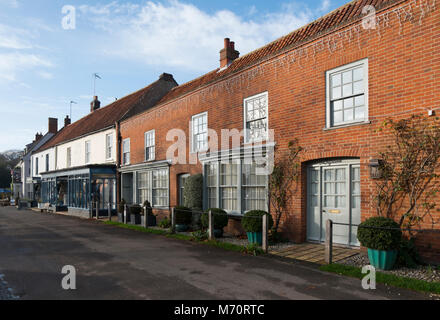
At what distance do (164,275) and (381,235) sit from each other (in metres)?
4.54

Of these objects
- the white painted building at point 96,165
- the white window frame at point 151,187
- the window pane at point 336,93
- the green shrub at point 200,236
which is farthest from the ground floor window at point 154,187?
the window pane at point 336,93

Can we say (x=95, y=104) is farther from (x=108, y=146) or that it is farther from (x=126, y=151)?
(x=126, y=151)

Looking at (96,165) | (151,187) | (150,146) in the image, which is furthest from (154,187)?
(96,165)

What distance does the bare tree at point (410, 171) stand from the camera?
7.18 metres

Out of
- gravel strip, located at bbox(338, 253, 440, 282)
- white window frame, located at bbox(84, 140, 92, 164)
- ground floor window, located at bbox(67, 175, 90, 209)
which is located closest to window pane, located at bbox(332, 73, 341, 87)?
gravel strip, located at bbox(338, 253, 440, 282)

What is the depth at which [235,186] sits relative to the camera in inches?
487

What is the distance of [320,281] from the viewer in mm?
6402

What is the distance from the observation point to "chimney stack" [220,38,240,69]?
51.3 ft

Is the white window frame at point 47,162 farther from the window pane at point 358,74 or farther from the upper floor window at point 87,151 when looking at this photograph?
the window pane at point 358,74

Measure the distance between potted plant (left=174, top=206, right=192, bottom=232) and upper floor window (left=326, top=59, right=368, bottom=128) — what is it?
6753 mm

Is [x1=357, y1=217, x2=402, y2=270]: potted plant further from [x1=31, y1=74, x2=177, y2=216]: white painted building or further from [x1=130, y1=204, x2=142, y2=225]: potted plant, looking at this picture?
[x1=31, y1=74, x2=177, y2=216]: white painted building

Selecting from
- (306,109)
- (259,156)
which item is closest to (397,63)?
(306,109)

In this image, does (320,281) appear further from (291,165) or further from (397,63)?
(397,63)

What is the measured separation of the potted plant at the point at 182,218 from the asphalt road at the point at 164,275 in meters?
2.37
